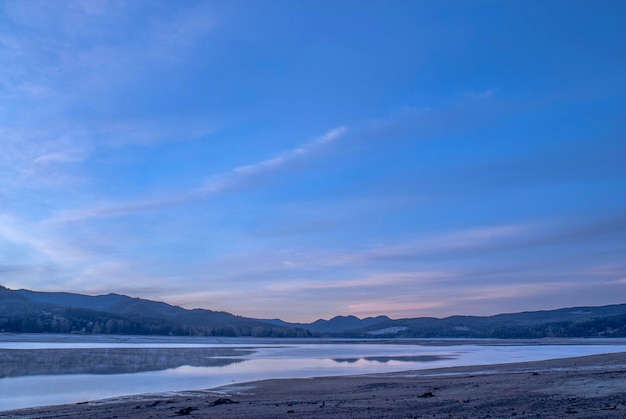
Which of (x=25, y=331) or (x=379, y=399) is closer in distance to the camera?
(x=379, y=399)

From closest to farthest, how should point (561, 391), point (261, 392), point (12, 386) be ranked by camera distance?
1. point (561, 391)
2. point (261, 392)
3. point (12, 386)

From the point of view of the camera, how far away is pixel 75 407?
20.3m

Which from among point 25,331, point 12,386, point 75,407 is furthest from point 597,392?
point 25,331

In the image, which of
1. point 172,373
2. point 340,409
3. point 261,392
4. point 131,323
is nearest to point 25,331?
point 131,323

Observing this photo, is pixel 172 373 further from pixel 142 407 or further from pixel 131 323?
pixel 131 323

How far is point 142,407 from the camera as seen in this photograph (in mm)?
19703

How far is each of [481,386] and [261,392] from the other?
9879 millimetres

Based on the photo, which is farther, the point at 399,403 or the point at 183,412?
the point at 399,403

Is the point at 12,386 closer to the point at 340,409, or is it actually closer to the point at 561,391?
the point at 340,409

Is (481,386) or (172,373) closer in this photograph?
(481,386)

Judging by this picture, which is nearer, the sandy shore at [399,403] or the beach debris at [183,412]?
the sandy shore at [399,403]

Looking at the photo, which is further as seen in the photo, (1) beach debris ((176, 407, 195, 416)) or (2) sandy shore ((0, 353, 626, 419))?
(1) beach debris ((176, 407, 195, 416))

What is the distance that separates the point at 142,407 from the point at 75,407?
8.82 ft

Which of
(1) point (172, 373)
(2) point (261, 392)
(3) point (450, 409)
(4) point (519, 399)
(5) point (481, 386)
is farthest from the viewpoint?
(1) point (172, 373)
